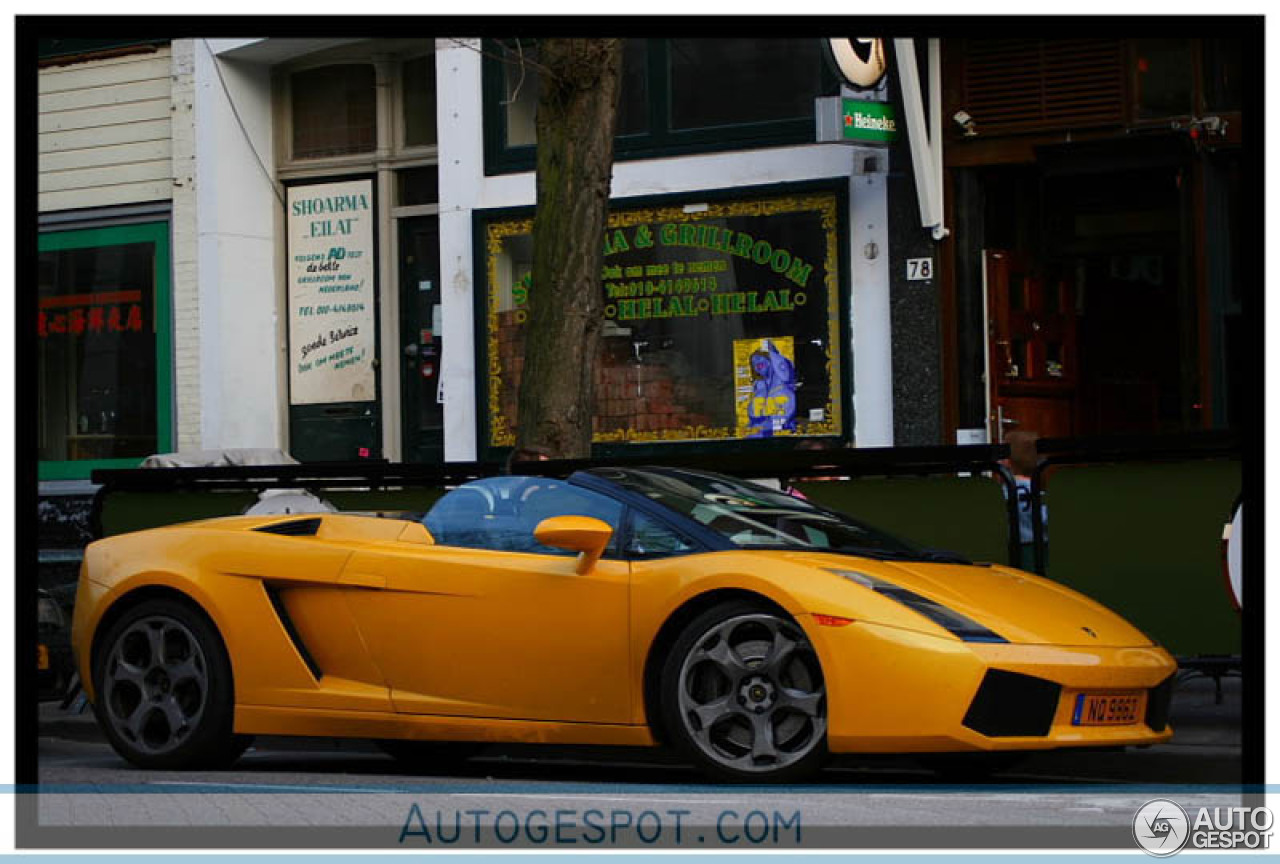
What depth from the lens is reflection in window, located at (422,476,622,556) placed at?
7984mm

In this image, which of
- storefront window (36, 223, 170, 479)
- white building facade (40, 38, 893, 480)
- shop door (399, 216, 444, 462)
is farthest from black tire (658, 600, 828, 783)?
storefront window (36, 223, 170, 479)

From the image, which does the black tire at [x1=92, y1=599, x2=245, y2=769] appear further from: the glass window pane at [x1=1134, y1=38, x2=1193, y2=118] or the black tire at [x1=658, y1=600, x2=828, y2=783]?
the glass window pane at [x1=1134, y1=38, x2=1193, y2=118]

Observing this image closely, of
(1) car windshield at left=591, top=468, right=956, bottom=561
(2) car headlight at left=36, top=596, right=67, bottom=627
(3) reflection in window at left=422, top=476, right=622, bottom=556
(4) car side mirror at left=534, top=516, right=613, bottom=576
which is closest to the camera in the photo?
(4) car side mirror at left=534, top=516, right=613, bottom=576

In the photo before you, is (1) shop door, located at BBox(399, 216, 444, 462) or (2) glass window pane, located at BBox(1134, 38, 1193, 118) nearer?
(2) glass window pane, located at BBox(1134, 38, 1193, 118)

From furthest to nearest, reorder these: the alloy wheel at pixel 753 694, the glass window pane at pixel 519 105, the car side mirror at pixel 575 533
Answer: the glass window pane at pixel 519 105 < the car side mirror at pixel 575 533 < the alloy wheel at pixel 753 694

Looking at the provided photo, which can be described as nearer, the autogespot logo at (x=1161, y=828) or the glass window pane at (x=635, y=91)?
the autogespot logo at (x=1161, y=828)

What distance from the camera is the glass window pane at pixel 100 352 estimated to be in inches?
797

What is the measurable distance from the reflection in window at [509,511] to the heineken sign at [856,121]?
27.0 ft

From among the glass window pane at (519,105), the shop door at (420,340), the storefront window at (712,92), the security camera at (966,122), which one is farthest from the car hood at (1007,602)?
the shop door at (420,340)

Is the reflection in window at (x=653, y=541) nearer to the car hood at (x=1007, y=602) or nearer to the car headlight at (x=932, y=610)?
the car hood at (x=1007, y=602)
